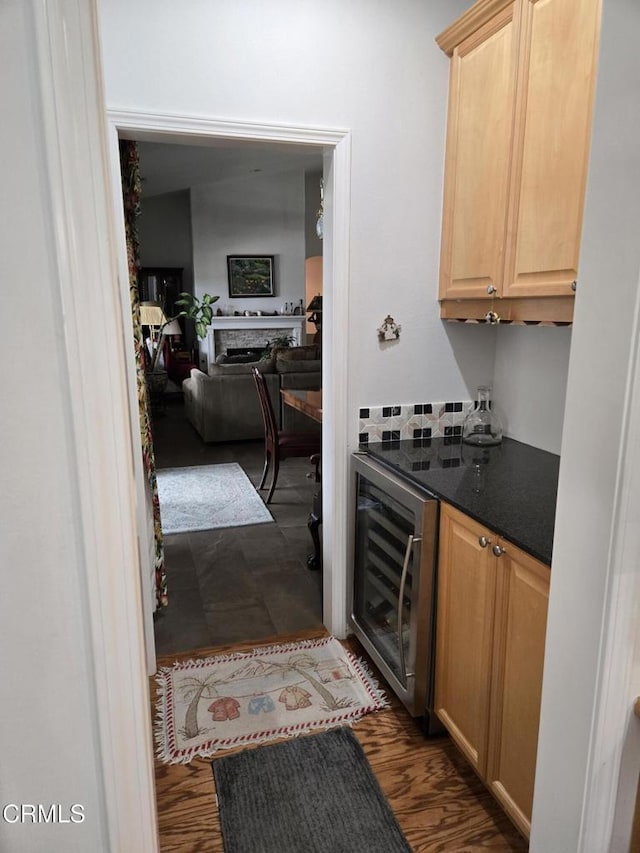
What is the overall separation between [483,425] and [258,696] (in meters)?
1.42

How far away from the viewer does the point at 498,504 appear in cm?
183

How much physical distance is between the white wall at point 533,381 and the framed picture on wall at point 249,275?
25.9 feet

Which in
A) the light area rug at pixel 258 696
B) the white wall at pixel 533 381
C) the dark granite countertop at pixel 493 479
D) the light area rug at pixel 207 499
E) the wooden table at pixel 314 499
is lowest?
the light area rug at pixel 258 696

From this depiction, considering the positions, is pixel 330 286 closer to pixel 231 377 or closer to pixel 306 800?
pixel 306 800

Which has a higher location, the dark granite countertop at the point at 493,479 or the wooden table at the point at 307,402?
the dark granite countertop at the point at 493,479

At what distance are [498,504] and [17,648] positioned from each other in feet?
4.48

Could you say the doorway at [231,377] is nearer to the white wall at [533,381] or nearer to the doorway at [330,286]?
the doorway at [330,286]

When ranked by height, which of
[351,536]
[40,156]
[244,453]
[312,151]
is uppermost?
[312,151]

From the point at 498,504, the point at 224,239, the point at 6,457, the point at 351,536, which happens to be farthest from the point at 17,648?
the point at 224,239

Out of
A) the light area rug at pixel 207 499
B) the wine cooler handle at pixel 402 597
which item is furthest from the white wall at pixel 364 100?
the light area rug at pixel 207 499

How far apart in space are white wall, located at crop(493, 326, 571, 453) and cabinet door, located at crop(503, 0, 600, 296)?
44 cm

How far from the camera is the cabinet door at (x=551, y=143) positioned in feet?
5.42

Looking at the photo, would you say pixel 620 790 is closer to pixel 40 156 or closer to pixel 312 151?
pixel 40 156

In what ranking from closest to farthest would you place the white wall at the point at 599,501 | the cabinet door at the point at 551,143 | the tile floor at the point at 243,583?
the white wall at the point at 599,501 → the cabinet door at the point at 551,143 → the tile floor at the point at 243,583
